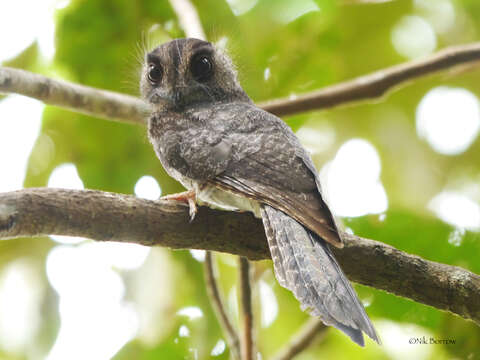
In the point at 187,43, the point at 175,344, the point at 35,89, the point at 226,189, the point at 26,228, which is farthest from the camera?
the point at 175,344

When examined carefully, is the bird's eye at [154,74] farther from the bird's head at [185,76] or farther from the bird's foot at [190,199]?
the bird's foot at [190,199]

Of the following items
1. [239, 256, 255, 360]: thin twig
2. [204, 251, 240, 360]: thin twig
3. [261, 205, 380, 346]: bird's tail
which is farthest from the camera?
[204, 251, 240, 360]: thin twig

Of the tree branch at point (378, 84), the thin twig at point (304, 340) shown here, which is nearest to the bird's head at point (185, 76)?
the tree branch at point (378, 84)

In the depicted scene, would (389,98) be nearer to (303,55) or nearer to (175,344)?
(303,55)

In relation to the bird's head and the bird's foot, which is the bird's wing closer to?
the bird's foot

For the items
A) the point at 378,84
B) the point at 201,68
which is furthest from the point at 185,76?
the point at 378,84

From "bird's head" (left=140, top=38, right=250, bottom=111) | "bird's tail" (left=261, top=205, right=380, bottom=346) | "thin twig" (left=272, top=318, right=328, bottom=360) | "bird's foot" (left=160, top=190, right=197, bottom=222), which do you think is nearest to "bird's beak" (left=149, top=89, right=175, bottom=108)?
"bird's head" (left=140, top=38, right=250, bottom=111)

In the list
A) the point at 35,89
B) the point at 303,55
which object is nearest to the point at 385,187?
the point at 303,55

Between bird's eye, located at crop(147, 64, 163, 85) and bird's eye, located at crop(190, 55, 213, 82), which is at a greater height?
bird's eye, located at crop(147, 64, 163, 85)

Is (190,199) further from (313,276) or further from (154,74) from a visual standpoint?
(154,74)
